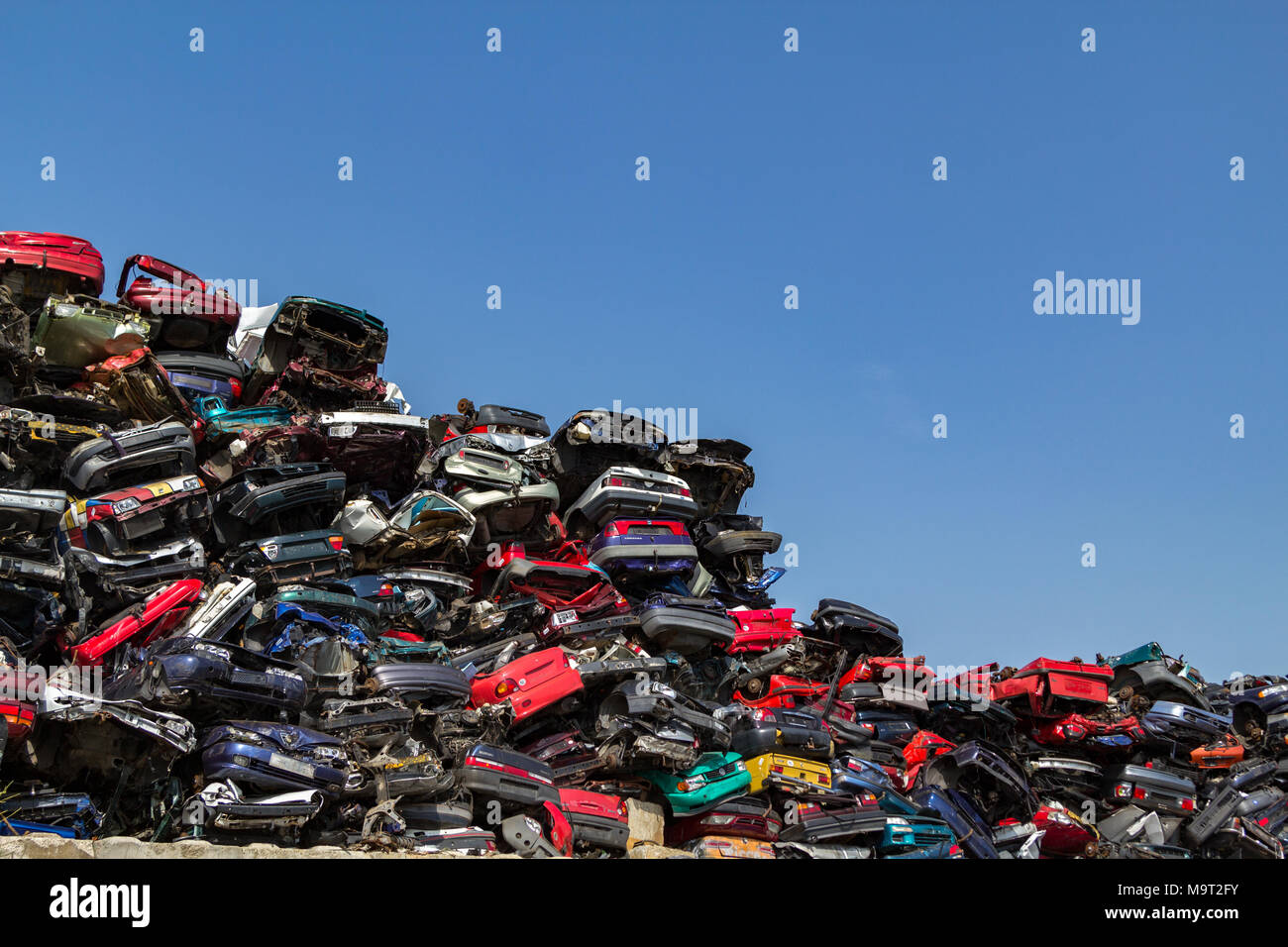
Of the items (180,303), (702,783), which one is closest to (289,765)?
(702,783)

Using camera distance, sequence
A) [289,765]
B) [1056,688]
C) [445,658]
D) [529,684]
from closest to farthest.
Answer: [289,765]
[529,684]
[445,658]
[1056,688]

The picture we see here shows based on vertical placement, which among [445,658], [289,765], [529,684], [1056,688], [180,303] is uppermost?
[180,303]

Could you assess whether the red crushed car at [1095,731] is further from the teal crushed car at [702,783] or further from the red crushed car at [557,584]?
the red crushed car at [557,584]

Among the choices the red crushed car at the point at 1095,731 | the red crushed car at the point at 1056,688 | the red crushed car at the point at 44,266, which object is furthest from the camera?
the red crushed car at the point at 1056,688

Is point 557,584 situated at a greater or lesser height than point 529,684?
greater

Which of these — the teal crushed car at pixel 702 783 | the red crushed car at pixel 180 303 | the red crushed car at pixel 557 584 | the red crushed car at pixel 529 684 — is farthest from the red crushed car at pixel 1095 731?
the red crushed car at pixel 180 303

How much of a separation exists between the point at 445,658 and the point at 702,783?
4.07 m

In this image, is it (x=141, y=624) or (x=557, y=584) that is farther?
(x=557, y=584)

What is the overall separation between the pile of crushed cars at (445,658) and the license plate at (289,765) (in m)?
0.03

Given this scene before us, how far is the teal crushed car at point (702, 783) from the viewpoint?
16.4m

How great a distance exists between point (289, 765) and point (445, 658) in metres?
4.22

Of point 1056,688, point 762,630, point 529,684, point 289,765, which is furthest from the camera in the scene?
point 762,630

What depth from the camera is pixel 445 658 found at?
16.7 meters

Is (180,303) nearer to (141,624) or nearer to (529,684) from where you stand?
(141,624)
